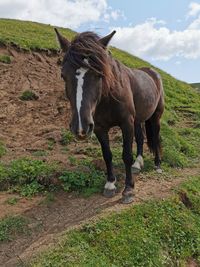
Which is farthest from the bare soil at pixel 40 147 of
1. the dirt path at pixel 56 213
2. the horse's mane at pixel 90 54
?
the horse's mane at pixel 90 54

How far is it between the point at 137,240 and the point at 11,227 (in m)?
1.79

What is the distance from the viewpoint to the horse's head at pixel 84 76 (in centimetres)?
534

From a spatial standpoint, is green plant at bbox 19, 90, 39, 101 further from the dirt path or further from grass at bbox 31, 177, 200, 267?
grass at bbox 31, 177, 200, 267

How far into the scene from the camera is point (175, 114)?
46.2ft

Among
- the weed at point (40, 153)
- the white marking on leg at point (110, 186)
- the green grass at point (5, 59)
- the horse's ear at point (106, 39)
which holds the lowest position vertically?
the white marking on leg at point (110, 186)

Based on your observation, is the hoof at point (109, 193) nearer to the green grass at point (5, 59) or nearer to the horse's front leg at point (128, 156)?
the horse's front leg at point (128, 156)

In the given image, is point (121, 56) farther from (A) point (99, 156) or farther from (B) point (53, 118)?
(A) point (99, 156)

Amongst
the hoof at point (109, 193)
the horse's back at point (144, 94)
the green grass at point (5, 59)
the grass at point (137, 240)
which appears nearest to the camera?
A: the grass at point (137, 240)

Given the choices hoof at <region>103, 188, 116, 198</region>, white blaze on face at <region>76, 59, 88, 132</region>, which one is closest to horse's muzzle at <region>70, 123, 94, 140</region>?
white blaze on face at <region>76, 59, 88, 132</region>

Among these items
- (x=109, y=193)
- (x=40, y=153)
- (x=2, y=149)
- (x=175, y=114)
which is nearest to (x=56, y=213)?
(x=109, y=193)

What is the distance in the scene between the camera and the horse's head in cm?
534

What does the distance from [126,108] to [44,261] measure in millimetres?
2732

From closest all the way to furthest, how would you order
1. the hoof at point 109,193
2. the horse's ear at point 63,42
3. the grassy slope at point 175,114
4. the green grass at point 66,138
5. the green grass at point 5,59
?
the horse's ear at point 63,42, the hoof at point 109,193, the green grass at point 66,138, the grassy slope at point 175,114, the green grass at point 5,59

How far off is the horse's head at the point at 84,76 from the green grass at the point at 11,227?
1.75 meters
